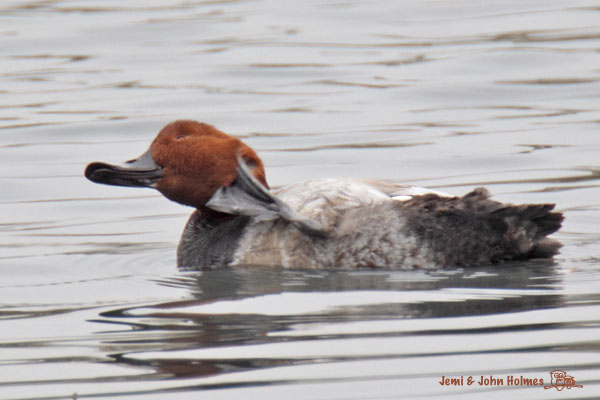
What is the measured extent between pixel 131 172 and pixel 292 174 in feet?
8.49

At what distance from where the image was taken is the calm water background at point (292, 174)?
4.34 m

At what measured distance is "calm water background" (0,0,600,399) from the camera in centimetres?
434

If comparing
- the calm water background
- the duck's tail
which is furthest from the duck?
the calm water background

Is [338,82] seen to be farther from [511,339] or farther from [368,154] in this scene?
[511,339]

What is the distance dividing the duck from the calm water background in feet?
0.39

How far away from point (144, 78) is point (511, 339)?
27.3 ft

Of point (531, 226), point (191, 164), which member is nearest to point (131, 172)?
point (191, 164)

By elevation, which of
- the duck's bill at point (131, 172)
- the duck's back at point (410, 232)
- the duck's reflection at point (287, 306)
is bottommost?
the duck's reflection at point (287, 306)

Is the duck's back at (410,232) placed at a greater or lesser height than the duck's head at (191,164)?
lesser

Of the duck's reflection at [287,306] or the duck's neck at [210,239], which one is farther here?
the duck's neck at [210,239]

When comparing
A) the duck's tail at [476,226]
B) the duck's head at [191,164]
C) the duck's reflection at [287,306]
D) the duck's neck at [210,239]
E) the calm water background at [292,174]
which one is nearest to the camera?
the calm water background at [292,174]

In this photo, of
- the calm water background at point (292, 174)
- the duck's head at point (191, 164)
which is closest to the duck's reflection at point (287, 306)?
the calm water background at point (292, 174)

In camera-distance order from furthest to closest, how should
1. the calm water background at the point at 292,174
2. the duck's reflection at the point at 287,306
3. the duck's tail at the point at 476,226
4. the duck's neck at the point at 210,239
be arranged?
1. the duck's neck at the point at 210,239
2. the duck's tail at the point at 476,226
3. the duck's reflection at the point at 287,306
4. the calm water background at the point at 292,174

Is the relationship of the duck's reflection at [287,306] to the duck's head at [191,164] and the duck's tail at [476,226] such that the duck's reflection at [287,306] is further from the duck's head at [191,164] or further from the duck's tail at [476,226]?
the duck's head at [191,164]
